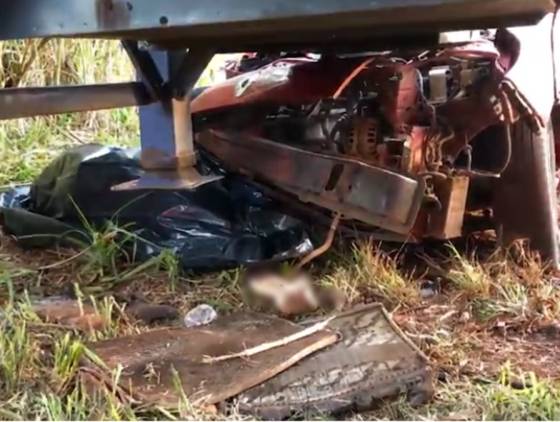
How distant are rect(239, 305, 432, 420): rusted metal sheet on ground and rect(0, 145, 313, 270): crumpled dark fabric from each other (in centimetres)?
84

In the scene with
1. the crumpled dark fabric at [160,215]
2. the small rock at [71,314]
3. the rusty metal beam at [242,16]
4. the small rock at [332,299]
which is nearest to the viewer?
the rusty metal beam at [242,16]

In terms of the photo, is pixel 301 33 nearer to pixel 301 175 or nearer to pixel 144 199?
pixel 301 175

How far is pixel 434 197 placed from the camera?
111 inches

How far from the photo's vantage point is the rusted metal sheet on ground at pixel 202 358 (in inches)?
74.7

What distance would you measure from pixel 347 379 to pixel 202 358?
324 mm

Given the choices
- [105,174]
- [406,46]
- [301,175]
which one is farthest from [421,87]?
[105,174]

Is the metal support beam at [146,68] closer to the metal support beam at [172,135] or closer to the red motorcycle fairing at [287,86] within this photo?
the metal support beam at [172,135]

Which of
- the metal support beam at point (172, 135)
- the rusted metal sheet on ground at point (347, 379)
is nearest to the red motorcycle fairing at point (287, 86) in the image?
the metal support beam at point (172, 135)

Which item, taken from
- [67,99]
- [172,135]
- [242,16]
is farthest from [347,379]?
[67,99]

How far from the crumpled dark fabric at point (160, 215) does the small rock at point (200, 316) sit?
1.38 feet

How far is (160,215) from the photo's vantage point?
3.17 m

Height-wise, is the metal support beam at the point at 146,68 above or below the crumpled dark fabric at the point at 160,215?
above

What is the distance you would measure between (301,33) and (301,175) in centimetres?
57

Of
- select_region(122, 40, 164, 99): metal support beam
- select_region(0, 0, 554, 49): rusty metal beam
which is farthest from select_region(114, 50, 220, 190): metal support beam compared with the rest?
select_region(0, 0, 554, 49): rusty metal beam
